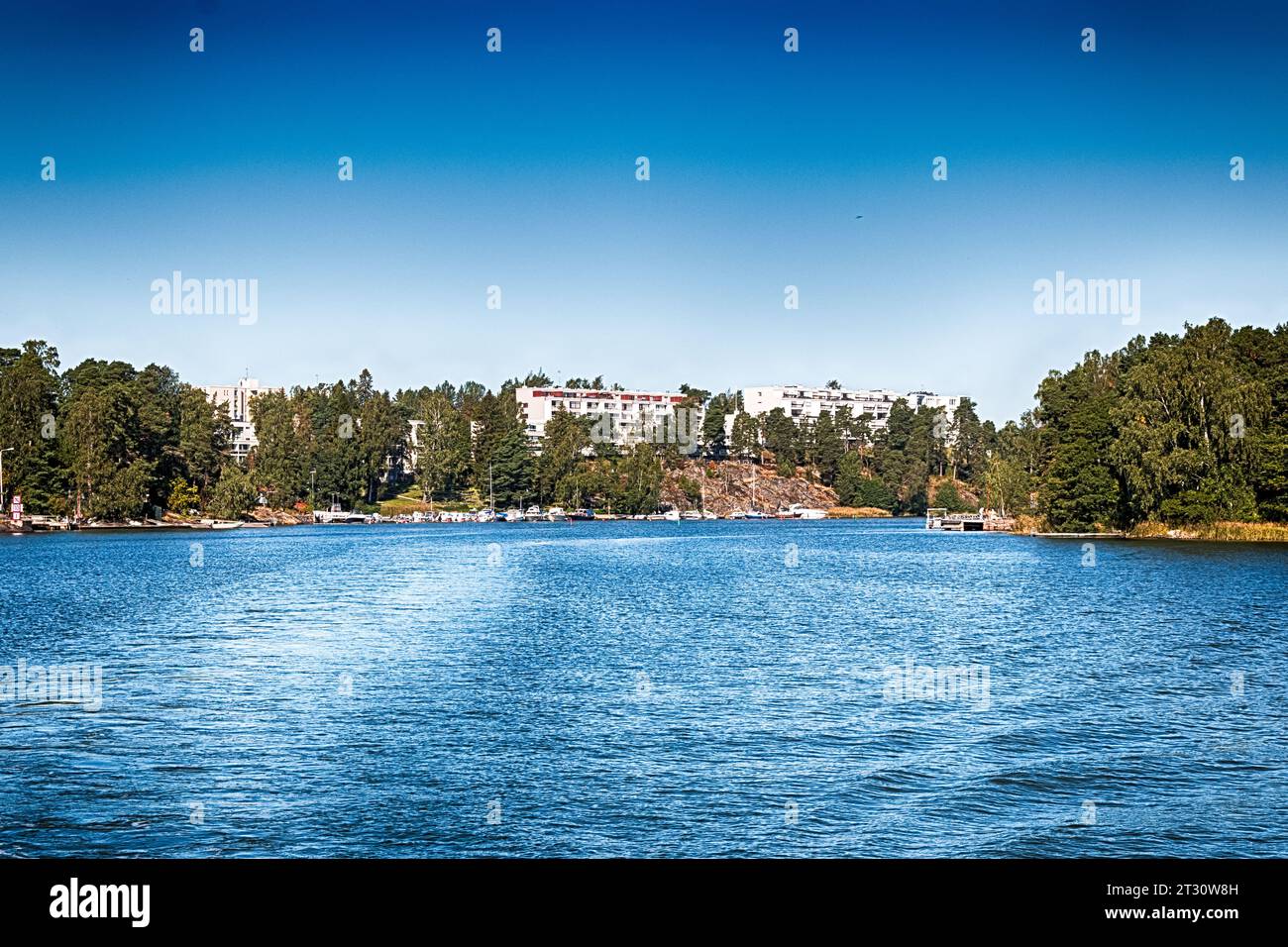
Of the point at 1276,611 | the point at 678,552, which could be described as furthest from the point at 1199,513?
the point at 1276,611

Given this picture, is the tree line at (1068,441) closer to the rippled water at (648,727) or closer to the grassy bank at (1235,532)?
the grassy bank at (1235,532)

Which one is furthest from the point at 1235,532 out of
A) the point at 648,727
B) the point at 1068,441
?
the point at 648,727

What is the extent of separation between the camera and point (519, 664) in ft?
126

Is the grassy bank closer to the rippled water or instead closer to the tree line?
the tree line

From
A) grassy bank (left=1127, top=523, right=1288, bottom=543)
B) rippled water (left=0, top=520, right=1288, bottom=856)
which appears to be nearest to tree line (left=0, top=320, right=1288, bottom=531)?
grassy bank (left=1127, top=523, right=1288, bottom=543)

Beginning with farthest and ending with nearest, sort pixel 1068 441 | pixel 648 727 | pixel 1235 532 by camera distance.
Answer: pixel 1068 441 → pixel 1235 532 → pixel 648 727

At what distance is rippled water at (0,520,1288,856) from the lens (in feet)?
63.4

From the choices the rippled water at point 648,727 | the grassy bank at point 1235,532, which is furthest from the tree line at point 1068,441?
the rippled water at point 648,727

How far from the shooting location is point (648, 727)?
90.5 feet

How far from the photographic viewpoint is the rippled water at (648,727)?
63.4ft

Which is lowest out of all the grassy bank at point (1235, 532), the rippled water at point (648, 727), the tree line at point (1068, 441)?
the rippled water at point (648, 727)

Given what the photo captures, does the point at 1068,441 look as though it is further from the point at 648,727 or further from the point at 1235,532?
the point at 648,727
